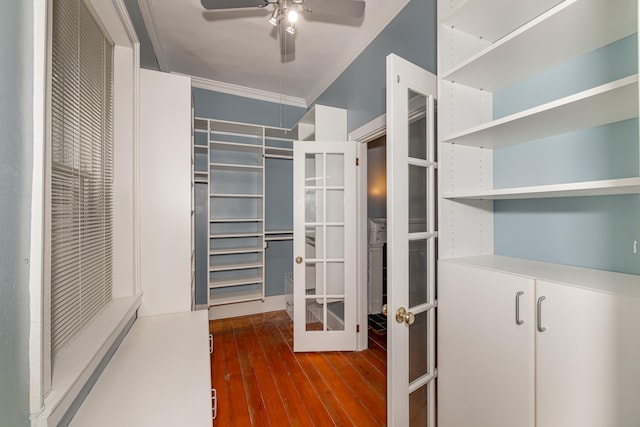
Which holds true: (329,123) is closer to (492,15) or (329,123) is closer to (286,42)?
(286,42)

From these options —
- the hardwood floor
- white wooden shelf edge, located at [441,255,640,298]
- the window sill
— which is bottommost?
the hardwood floor

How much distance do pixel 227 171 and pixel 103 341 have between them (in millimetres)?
2712

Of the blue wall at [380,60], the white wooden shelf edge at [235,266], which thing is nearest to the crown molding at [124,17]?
the blue wall at [380,60]

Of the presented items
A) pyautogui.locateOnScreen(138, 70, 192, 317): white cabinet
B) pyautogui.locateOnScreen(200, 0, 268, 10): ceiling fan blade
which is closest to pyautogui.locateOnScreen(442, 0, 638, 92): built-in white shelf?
pyautogui.locateOnScreen(200, 0, 268, 10): ceiling fan blade

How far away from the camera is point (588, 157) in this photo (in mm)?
1054

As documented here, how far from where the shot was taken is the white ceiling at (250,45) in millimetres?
2238

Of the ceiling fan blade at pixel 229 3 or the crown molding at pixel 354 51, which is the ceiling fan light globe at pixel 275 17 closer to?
the ceiling fan blade at pixel 229 3

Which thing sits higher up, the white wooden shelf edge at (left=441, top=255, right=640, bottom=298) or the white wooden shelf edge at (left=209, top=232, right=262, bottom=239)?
the white wooden shelf edge at (left=441, top=255, right=640, bottom=298)

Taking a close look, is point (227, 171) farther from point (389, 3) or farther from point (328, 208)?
point (389, 3)

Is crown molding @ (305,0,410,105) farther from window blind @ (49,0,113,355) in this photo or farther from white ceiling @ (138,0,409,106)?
window blind @ (49,0,113,355)

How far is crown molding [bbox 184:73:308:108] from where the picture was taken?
338 cm

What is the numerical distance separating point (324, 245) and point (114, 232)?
1715mm

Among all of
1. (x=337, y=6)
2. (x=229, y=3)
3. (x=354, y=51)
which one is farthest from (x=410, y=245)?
(x=354, y=51)

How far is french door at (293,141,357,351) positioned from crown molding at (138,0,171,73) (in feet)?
5.11
